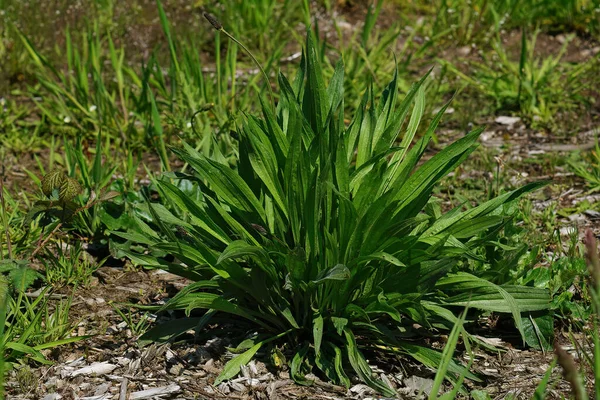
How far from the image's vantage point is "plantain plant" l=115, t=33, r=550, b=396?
100 inches

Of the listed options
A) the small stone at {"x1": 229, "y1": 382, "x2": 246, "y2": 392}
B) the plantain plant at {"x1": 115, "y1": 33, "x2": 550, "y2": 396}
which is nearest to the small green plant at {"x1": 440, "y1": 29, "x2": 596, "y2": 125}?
the plantain plant at {"x1": 115, "y1": 33, "x2": 550, "y2": 396}

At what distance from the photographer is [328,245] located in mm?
2602

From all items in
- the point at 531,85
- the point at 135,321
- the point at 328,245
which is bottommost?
the point at 135,321

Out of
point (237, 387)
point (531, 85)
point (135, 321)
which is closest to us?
point (237, 387)

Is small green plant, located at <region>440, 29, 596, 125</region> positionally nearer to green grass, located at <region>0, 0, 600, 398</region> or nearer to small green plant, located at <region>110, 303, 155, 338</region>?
green grass, located at <region>0, 0, 600, 398</region>

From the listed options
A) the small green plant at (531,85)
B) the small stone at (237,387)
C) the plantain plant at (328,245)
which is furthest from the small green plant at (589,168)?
the small stone at (237,387)

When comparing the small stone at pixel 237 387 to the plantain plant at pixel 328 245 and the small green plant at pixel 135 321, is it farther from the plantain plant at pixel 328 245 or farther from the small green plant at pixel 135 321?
the small green plant at pixel 135 321

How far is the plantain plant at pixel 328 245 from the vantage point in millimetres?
2543

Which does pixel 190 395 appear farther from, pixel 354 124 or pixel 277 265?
pixel 354 124

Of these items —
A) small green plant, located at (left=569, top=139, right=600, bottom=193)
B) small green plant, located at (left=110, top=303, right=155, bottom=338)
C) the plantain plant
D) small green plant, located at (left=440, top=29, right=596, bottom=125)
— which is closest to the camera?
the plantain plant

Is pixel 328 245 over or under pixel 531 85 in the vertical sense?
over

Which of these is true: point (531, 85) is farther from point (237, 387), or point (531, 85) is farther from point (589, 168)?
point (237, 387)

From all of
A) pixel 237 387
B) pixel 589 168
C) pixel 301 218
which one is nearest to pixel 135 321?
pixel 237 387

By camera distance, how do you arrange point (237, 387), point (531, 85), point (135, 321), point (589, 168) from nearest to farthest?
1. point (237, 387)
2. point (135, 321)
3. point (589, 168)
4. point (531, 85)
